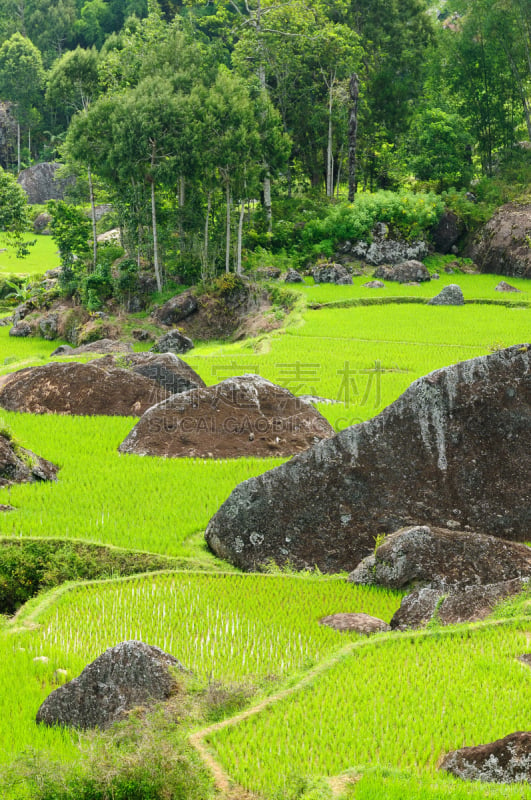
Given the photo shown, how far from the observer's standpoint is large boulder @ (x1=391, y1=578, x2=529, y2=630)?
7.23 metres

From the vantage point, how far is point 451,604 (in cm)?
736

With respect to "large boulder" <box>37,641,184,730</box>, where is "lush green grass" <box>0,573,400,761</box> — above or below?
below

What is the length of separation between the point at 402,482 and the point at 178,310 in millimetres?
21315

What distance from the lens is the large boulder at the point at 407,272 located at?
110 ft

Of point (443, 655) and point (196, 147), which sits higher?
point (196, 147)

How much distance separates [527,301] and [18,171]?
5136cm

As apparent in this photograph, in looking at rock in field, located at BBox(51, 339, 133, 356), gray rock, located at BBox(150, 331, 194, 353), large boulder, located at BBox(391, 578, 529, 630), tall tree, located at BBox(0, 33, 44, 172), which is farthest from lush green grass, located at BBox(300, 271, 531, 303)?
tall tree, located at BBox(0, 33, 44, 172)

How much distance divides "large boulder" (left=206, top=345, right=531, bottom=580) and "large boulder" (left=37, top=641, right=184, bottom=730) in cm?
331

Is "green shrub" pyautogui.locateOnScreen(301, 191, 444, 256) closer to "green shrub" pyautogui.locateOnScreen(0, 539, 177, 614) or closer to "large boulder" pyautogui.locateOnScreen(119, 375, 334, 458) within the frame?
"large boulder" pyautogui.locateOnScreen(119, 375, 334, 458)

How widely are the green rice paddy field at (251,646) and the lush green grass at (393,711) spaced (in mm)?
13

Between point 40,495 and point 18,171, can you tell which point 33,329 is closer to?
point 40,495

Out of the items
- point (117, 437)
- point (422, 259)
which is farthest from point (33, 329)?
point (117, 437)

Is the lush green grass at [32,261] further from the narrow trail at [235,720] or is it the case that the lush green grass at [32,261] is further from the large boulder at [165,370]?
the narrow trail at [235,720]

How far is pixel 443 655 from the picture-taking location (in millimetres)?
6406
